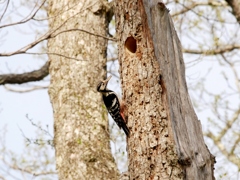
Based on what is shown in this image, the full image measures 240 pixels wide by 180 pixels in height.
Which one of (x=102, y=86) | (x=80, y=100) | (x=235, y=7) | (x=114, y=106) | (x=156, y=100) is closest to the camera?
(x=156, y=100)

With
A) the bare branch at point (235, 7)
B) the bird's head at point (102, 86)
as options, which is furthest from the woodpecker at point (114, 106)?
the bare branch at point (235, 7)

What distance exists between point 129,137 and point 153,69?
57 cm

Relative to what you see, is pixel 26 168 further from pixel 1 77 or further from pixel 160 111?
pixel 160 111

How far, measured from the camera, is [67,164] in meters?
5.57

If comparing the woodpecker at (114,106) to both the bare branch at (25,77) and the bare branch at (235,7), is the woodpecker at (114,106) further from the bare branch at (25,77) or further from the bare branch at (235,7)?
the bare branch at (235,7)

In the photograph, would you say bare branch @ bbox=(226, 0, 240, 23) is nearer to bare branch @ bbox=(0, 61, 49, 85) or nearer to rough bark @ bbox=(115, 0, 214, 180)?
bare branch @ bbox=(0, 61, 49, 85)

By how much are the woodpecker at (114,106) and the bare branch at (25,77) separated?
158cm

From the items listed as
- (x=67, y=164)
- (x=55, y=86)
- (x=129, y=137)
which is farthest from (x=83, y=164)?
(x=129, y=137)

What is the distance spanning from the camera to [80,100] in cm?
590

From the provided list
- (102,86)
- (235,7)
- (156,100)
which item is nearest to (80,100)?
(102,86)

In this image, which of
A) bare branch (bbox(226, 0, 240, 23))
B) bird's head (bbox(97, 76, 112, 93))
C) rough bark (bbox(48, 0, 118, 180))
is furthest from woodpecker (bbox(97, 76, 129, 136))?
bare branch (bbox(226, 0, 240, 23))

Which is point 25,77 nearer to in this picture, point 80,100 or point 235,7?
point 80,100

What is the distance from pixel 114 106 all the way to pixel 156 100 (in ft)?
2.18

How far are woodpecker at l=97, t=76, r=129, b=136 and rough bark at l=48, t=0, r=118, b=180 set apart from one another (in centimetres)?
31
